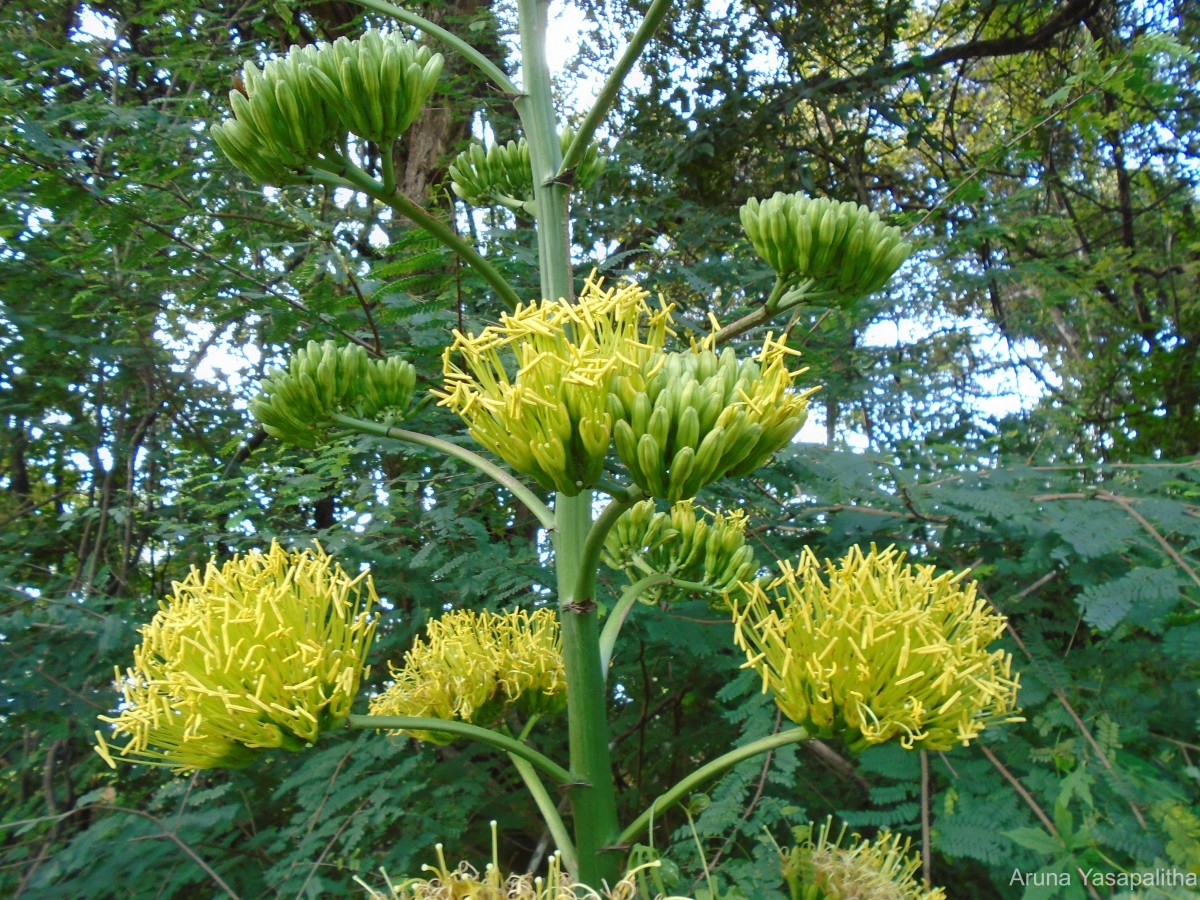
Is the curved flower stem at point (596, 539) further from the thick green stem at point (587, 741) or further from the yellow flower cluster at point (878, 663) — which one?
the yellow flower cluster at point (878, 663)

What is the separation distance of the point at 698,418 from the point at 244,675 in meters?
0.87

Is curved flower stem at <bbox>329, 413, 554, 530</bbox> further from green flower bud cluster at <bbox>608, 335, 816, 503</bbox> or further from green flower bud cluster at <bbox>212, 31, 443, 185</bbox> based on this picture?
green flower bud cluster at <bbox>212, 31, 443, 185</bbox>

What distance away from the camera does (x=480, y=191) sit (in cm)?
245

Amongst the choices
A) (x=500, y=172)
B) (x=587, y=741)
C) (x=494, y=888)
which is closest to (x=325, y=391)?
(x=500, y=172)

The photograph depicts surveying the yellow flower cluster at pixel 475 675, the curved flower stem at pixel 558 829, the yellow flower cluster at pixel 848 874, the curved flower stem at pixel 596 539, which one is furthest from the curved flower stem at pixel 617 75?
the yellow flower cluster at pixel 848 874

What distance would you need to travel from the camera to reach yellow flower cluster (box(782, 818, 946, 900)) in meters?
1.75

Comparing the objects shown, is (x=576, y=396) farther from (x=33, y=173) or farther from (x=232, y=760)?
(x=33, y=173)

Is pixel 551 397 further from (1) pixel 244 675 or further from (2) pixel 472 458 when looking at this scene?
(1) pixel 244 675

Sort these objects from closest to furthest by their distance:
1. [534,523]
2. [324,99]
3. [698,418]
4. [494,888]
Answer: [698,418] < [494,888] < [324,99] < [534,523]

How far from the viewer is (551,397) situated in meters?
1.35

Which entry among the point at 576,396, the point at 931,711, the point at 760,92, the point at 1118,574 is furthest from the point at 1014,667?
the point at 760,92

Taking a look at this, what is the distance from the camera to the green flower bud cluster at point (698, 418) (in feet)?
4.22

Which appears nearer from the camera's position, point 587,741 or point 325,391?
point 587,741

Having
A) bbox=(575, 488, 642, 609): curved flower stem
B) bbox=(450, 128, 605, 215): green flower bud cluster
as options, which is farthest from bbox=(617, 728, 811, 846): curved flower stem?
bbox=(450, 128, 605, 215): green flower bud cluster
